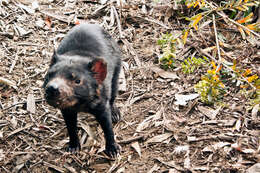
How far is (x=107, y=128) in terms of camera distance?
403 cm

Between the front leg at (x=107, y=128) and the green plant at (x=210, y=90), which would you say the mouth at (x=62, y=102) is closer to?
the front leg at (x=107, y=128)

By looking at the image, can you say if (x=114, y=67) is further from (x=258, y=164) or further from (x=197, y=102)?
(x=258, y=164)

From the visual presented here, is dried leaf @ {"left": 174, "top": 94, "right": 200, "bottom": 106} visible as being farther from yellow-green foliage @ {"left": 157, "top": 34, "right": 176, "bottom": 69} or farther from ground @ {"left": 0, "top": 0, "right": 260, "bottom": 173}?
yellow-green foliage @ {"left": 157, "top": 34, "right": 176, "bottom": 69}

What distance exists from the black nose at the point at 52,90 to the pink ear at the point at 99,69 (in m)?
0.59

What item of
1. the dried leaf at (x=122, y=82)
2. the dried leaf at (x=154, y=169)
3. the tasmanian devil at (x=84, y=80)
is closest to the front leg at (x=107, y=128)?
the tasmanian devil at (x=84, y=80)

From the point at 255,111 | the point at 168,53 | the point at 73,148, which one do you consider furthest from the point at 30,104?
the point at 255,111

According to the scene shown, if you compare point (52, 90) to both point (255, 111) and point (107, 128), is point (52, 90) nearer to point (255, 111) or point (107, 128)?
point (107, 128)

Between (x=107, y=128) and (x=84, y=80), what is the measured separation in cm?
74

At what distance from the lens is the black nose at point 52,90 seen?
10.8ft

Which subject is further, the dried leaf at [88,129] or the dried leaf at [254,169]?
the dried leaf at [88,129]

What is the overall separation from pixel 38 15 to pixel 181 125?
145 inches

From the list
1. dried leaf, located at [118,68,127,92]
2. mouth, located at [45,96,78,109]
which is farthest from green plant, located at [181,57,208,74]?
mouth, located at [45,96,78,109]

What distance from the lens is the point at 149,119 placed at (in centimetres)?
457

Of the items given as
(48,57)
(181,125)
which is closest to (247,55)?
(181,125)
